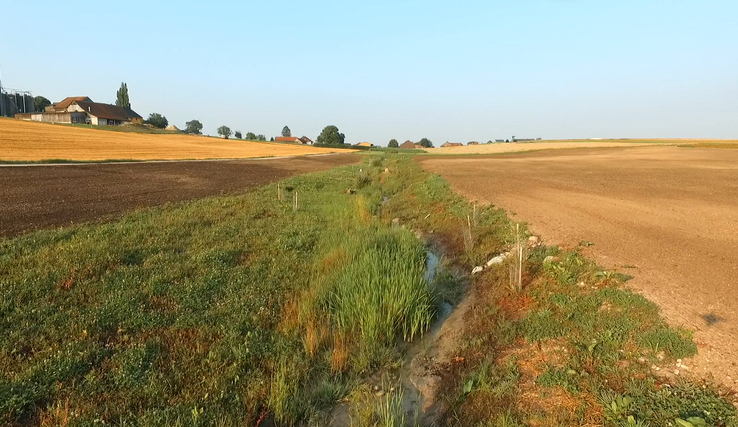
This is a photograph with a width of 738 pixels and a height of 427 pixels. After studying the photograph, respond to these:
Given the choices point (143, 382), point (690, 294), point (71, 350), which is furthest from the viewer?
point (690, 294)

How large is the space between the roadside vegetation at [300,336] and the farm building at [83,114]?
10608 cm

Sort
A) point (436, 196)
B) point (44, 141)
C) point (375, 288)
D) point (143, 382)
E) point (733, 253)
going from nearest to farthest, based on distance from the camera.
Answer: point (143, 382) → point (375, 288) → point (733, 253) → point (436, 196) → point (44, 141)

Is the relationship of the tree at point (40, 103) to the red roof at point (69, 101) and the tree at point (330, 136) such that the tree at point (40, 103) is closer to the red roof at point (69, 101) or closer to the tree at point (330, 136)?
the red roof at point (69, 101)

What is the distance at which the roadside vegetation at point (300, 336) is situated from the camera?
4.06 metres

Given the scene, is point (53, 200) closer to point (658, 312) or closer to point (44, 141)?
point (658, 312)

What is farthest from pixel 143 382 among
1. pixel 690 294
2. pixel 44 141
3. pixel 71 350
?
pixel 44 141

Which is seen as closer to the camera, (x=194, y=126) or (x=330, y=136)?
(x=330, y=136)

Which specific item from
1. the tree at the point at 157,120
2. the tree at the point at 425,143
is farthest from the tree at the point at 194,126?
the tree at the point at 425,143

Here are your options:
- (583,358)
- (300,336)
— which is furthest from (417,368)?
(583,358)

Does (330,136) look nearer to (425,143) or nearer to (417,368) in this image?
(425,143)

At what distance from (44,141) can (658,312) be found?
54.0m

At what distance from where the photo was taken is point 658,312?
527cm

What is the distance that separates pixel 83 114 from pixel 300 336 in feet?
384

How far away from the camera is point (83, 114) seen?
97438 mm
